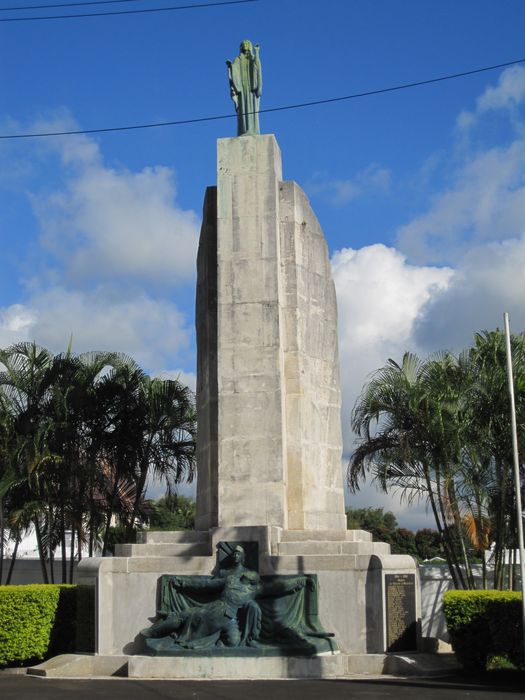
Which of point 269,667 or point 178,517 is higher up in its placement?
point 178,517

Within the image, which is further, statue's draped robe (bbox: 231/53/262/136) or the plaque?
statue's draped robe (bbox: 231/53/262/136)

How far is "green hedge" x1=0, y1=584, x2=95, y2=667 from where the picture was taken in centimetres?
1645

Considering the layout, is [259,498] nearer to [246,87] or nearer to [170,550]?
[170,550]

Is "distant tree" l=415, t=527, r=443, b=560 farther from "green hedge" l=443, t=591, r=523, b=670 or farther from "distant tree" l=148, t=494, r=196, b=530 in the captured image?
"green hedge" l=443, t=591, r=523, b=670

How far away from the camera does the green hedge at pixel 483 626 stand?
1459cm

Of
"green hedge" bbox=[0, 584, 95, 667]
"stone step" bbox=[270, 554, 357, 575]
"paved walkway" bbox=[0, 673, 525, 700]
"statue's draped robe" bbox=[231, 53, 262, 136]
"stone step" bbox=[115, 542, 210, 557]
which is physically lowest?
"paved walkway" bbox=[0, 673, 525, 700]

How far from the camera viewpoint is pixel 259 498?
16.8m

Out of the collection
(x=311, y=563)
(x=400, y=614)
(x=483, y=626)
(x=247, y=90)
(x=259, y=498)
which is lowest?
(x=483, y=626)

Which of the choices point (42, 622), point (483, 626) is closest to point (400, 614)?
point (483, 626)

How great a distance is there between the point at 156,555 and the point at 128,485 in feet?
31.4

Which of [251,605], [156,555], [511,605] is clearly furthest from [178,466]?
[511,605]

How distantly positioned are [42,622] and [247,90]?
11.1 metres

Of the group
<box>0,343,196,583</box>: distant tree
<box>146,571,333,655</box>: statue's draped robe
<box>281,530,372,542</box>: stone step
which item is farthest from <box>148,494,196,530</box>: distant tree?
<box>146,571,333,655</box>: statue's draped robe

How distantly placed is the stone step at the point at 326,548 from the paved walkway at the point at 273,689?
223cm
